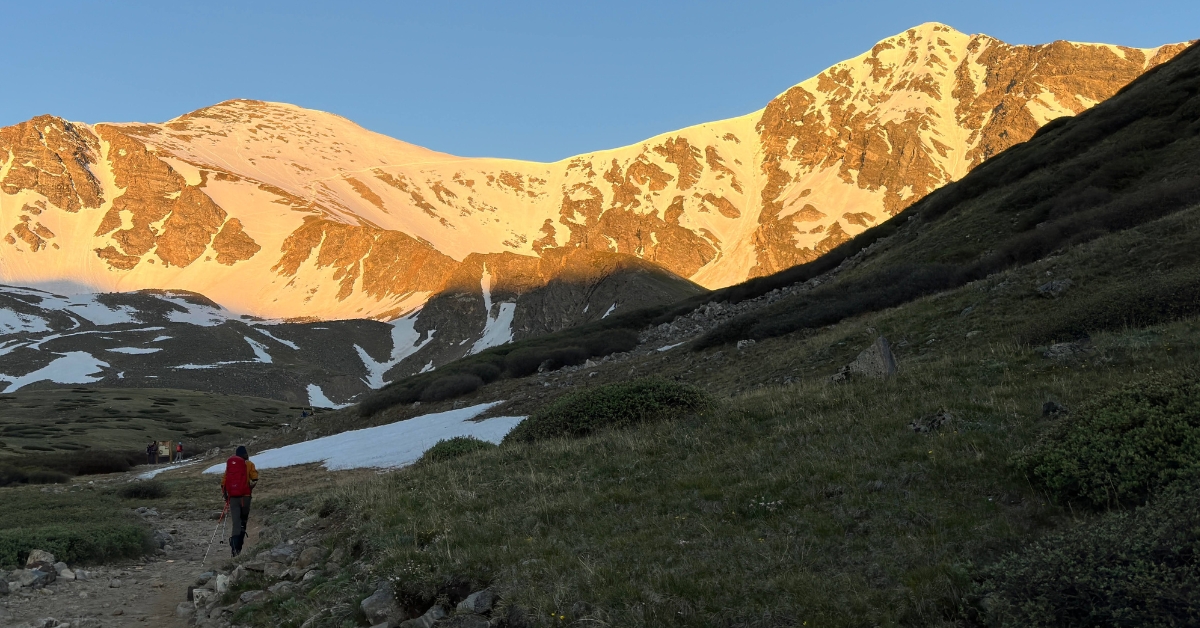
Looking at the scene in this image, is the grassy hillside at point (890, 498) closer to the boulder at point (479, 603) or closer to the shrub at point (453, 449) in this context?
the boulder at point (479, 603)

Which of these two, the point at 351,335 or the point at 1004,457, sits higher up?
the point at 351,335

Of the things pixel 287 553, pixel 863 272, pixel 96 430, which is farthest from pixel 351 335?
pixel 287 553

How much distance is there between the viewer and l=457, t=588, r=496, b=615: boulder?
6.69 m

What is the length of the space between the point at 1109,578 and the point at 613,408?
11640mm

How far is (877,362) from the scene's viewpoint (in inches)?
571

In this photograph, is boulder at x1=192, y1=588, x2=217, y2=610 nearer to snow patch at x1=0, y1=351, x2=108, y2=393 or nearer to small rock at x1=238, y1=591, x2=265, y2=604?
small rock at x1=238, y1=591, x2=265, y2=604

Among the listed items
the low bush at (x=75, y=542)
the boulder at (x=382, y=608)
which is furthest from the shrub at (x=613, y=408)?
the low bush at (x=75, y=542)

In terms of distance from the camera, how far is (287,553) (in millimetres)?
11539

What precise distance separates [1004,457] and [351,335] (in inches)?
6757

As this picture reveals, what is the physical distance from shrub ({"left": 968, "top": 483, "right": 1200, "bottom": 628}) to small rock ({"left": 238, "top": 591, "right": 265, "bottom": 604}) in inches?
356

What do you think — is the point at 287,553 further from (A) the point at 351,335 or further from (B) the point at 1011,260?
(A) the point at 351,335

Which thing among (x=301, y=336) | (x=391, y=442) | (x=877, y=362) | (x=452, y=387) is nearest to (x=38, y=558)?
(x=877, y=362)

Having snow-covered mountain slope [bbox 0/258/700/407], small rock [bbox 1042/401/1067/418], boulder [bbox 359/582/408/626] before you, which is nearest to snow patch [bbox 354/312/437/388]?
snow-covered mountain slope [bbox 0/258/700/407]

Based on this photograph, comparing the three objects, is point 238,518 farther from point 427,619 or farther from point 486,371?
point 486,371
